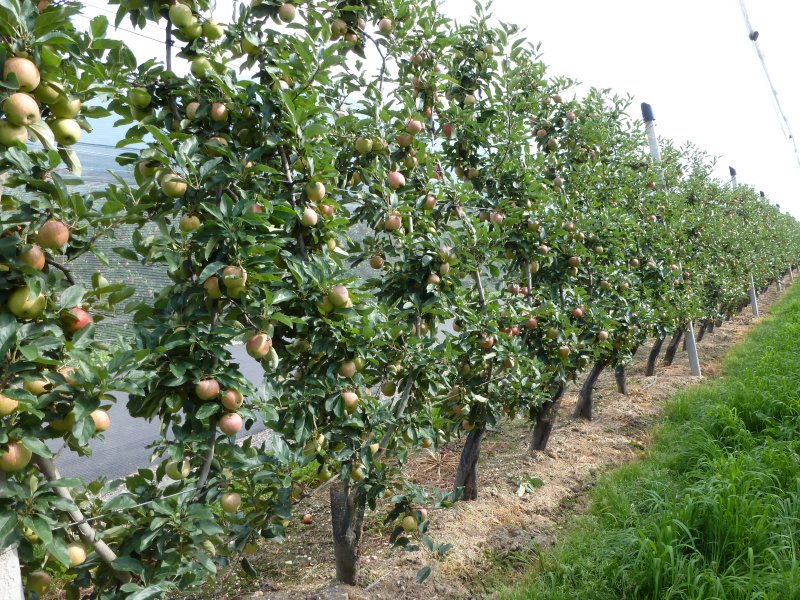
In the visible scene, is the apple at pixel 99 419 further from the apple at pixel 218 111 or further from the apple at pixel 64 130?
the apple at pixel 218 111

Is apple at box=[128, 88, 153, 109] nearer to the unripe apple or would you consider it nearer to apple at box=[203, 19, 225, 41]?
apple at box=[203, 19, 225, 41]

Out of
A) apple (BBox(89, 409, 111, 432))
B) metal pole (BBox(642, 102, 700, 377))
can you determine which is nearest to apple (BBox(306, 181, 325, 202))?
apple (BBox(89, 409, 111, 432))

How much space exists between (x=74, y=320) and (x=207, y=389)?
364 millimetres

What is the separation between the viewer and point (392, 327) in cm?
Result: 204

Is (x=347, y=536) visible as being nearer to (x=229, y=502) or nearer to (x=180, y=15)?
(x=229, y=502)

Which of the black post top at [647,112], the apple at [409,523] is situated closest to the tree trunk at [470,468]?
the apple at [409,523]

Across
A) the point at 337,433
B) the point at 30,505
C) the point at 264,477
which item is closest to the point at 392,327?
the point at 337,433

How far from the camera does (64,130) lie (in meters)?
1.23

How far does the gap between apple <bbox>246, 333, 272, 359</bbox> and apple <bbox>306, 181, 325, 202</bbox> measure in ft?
1.61

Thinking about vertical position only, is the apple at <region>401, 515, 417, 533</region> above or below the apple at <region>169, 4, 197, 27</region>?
below

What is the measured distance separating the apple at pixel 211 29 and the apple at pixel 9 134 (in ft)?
2.64

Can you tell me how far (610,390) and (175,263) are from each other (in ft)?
19.6

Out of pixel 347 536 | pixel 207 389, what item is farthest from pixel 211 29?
pixel 347 536

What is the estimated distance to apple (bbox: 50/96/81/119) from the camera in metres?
1.21
